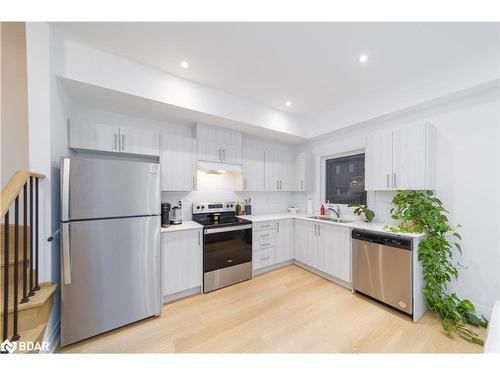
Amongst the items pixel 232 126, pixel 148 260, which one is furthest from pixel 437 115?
pixel 148 260

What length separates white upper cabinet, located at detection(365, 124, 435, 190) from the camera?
2186mm

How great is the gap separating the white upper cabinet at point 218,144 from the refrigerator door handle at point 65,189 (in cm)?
146

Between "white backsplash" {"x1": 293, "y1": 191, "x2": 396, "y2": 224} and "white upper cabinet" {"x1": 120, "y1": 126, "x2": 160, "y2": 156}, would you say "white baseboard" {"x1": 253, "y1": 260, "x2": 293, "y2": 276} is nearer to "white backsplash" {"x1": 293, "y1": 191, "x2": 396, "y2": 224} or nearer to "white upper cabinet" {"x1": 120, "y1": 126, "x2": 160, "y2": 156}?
"white backsplash" {"x1": 293, "y1": 191, "x2": 396, "y2": 224}

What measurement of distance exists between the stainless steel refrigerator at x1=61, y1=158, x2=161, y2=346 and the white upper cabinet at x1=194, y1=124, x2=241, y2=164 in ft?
3.16

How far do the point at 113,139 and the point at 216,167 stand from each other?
52.4 inches

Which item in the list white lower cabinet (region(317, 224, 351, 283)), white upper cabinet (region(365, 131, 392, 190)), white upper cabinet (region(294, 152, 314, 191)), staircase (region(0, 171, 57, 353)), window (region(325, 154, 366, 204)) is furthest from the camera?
white upper cabinet (region(294, 152, 314, 191))

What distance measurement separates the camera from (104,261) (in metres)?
1.74

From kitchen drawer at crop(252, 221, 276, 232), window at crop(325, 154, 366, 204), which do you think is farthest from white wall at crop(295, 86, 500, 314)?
kitchen drawer at crop(252, 221, 276, 232)

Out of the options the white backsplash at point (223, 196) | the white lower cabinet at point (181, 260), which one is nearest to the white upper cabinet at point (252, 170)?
the white backsplash at point (223, 196)

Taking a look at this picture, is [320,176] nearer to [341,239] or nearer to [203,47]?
[341,239]

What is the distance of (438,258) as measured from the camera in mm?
1979

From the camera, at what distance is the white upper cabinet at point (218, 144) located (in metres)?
2.81

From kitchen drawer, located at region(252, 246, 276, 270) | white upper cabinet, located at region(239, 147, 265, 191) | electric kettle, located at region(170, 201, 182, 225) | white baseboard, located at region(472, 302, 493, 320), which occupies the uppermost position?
white upper cabinet, located at region(239, 147, 265, 191)
